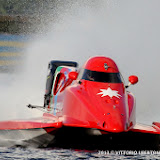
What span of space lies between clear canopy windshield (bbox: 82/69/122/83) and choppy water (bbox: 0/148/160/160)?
1.71 metres

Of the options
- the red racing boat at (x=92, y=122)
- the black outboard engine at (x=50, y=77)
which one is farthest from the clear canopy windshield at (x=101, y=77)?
the black outboard engine at (x=50, y=77)

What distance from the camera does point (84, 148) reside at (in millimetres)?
11445

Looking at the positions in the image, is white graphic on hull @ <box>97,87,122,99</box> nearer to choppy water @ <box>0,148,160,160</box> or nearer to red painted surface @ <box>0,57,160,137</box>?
red painted surface @ <box>0,57,160,137</box>

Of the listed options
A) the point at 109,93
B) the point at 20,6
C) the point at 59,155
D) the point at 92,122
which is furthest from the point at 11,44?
the point at 59,155

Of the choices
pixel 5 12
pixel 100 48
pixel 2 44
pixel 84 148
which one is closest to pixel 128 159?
pixel 84 148

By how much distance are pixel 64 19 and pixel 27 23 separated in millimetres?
7649

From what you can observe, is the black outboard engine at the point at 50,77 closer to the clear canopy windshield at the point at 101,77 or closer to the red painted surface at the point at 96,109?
the red painted surface at the point at 96,109

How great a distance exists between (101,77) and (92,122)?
1461 mm

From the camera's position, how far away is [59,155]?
10.8m

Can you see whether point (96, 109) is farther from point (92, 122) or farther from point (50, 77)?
point (50, 77)

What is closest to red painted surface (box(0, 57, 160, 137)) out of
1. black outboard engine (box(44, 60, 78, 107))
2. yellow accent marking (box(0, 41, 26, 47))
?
black outboard engine (box(44, 60, 78, 107))

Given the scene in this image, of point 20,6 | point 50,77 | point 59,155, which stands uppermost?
point 20,6

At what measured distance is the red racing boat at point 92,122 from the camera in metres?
11.1

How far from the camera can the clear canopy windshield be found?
39.9ft
